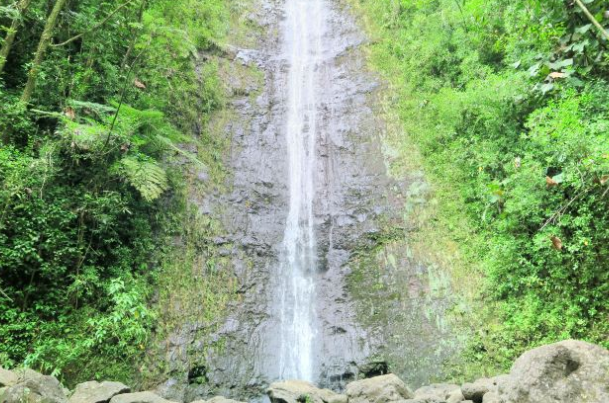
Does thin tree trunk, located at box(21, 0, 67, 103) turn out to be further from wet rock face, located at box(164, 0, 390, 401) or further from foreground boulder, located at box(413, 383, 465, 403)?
foreground boulder, located at box(413, 383, 465, 403)

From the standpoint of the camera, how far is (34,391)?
440cm

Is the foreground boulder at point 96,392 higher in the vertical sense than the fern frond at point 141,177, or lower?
lower

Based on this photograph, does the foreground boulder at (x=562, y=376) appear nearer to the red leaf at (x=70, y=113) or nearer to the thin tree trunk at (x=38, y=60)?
the red leaf at (x=70, y=113)

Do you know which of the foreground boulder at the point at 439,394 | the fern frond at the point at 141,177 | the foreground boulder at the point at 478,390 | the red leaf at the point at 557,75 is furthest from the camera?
the fern frond at the point at 141,177

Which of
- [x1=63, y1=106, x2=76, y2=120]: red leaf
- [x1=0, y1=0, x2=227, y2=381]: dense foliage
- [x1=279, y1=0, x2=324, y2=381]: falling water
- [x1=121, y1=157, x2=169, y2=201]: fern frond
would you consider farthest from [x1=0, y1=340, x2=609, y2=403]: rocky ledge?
[x1=63, y1=106, x2=76, y2=120]: red leaf

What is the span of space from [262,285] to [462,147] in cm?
A: 521

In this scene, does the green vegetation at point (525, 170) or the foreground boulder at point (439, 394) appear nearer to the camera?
the foreground boulder at point (439, 394)

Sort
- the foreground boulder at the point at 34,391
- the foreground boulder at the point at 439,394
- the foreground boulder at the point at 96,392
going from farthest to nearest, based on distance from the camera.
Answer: the foreground boulder at the point at 439,394 → the foreground boulder at the point at 96,392 → the foreground boulder at the point at 34,391

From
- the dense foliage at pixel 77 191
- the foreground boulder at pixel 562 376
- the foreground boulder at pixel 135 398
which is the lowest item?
the foreground boulder at pixel 135 398

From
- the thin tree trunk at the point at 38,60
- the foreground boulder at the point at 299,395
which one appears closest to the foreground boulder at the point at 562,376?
the foreground boulder at the point at 299,395

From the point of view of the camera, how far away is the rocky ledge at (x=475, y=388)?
3.73 m

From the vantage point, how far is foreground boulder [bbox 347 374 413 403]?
553 centimetres

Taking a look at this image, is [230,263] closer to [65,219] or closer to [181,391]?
[181,391]

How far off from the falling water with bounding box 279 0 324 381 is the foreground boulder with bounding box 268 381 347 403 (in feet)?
4.96
